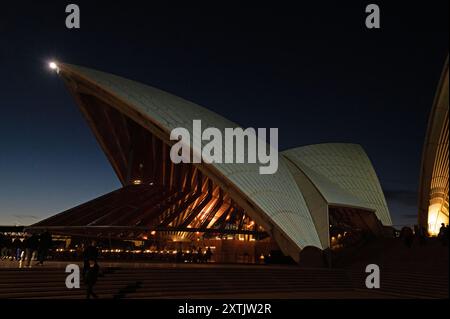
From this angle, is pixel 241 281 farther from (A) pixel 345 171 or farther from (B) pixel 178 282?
(A) pixel 345 171

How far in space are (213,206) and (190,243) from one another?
401 cm

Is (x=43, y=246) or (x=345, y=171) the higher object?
(x=345, y=171)

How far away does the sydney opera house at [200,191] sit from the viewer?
20.1 m

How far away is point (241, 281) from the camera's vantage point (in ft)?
50.9

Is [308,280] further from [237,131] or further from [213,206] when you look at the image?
[237,131]

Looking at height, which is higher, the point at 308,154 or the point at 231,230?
the point at 308,154

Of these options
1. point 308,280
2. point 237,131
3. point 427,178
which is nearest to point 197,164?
point 237,131

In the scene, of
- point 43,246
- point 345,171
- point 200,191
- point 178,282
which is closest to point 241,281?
point 178,282

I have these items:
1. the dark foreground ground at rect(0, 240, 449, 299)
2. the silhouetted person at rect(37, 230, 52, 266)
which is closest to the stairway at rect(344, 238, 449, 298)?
the dark foreground ground at rect(0, 240, 449, 299)

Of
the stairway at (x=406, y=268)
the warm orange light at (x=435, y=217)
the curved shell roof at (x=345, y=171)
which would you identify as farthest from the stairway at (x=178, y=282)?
the curved shell roof at (x=345, y=171)

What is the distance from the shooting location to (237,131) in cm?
2484

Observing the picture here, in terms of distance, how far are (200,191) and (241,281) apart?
9831 mm

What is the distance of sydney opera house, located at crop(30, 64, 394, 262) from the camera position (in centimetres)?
2008
